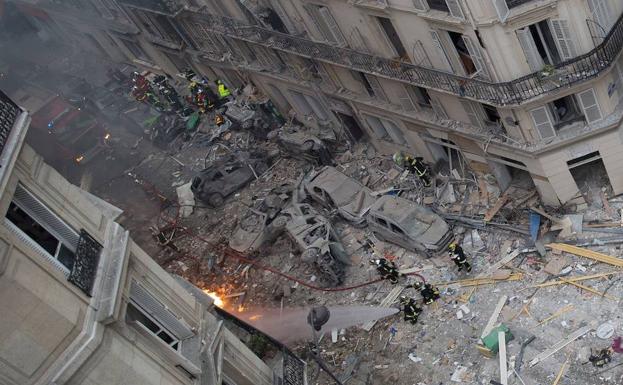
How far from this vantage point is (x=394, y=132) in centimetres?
3117

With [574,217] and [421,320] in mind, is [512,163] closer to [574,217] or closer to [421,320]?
[574,217]

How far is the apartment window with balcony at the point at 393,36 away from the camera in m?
26.1

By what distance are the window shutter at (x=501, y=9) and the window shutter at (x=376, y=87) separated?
8.03m

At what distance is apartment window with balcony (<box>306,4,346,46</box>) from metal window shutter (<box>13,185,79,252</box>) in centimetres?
1764

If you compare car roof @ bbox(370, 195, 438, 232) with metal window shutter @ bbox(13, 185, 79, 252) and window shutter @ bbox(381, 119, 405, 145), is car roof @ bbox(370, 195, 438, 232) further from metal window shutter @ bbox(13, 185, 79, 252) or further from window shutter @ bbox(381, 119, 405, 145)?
metal window shutter @ bbox(13, 185, 79, 252)

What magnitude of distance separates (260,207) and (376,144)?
5943 millimetres

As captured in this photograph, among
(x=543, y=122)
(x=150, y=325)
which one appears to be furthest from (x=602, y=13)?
(x=150, y=325)

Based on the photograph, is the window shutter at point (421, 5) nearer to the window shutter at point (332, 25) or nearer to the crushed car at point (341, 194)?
the window shutter at point (332, 25)

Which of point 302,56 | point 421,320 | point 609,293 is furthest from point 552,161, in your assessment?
point 302,56

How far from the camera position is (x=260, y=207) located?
3222cm

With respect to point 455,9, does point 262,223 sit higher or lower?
lower

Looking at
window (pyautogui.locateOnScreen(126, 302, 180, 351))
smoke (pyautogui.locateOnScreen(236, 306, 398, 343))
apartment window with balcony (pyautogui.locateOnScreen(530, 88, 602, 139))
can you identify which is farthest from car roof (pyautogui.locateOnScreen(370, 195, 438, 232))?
window (pyautogui.locateOnScreen(126, 302, 180, 351))

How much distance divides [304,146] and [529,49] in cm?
1353

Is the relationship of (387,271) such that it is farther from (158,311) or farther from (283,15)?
(158,311)
